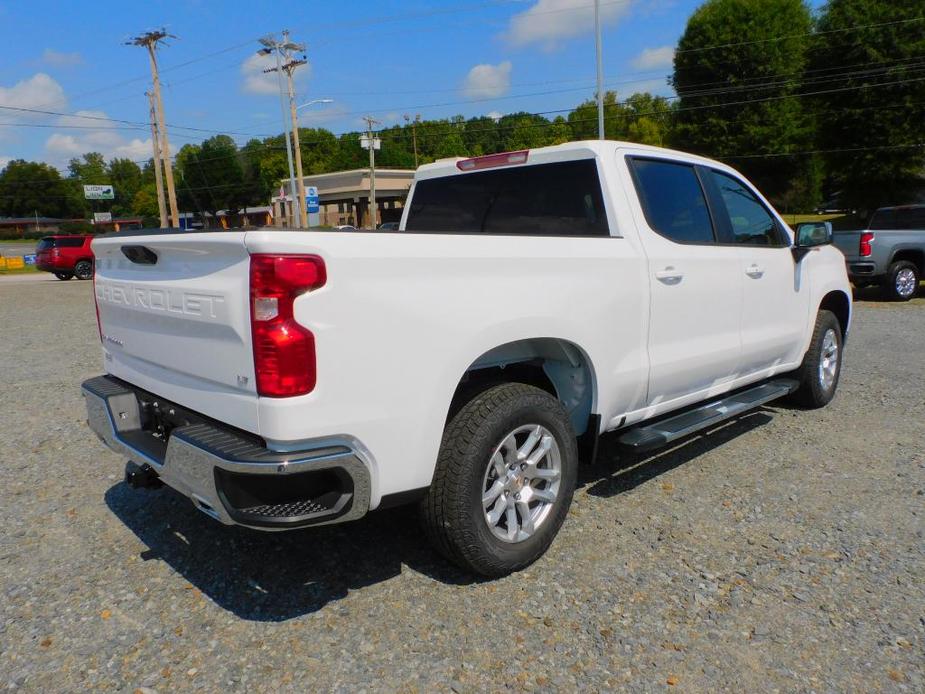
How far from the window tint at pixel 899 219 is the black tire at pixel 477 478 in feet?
45.4

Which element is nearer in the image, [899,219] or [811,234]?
[811,234]

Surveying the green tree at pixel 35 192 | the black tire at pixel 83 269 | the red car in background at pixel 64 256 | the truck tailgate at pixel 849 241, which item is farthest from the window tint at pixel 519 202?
the green tree at pixel 35 192

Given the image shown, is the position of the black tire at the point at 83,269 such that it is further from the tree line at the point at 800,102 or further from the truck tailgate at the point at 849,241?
the tree line at the point at 800,102

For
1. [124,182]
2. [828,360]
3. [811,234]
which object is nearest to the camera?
[811,234]

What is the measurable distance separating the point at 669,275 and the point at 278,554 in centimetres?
247

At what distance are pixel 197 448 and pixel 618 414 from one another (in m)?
2.11

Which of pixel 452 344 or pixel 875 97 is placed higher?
pixel 875 97

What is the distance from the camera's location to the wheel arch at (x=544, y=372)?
10.1 ft

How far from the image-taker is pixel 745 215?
185 inches

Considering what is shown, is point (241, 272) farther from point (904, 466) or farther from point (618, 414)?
point (904, 466)

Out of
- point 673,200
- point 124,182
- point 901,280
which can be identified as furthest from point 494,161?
point 124,182

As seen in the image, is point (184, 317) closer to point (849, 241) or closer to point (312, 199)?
point (849, 241)

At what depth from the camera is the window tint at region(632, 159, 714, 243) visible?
3832 mm

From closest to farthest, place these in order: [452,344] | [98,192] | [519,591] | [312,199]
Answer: [452,344] → [519,591] → [312,199] → [98,192]
